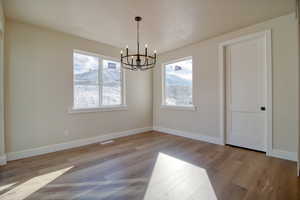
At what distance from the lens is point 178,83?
4.79m

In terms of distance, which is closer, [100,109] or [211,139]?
[211,139]

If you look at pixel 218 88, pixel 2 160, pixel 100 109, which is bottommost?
pixel 2 160

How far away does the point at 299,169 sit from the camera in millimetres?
2242

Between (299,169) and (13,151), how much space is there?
4.88 metres

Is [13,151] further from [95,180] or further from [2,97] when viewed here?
[95,180]

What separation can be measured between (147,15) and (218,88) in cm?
238

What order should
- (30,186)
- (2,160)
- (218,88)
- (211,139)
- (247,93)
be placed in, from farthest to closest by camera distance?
(211,139) < (218,88) < (247,93) < (2,160) < (30,186)

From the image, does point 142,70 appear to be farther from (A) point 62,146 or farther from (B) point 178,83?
(A) point 62,146

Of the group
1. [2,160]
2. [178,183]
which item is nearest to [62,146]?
[2,160]

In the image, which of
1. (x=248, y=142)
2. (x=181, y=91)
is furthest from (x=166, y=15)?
(x=248, y=142)

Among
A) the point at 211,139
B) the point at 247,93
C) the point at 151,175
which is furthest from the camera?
the point at 211,139


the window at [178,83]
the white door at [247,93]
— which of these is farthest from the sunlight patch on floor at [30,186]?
the white door at [247,93]

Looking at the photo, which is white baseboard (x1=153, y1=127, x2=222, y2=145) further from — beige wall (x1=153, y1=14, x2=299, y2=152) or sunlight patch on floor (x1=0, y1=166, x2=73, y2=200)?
sunlight patch on floor (x1=0, y1=166, x2=73, y2=200)

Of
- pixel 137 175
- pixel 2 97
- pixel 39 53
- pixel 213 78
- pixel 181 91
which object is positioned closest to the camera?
pixel 137 175
